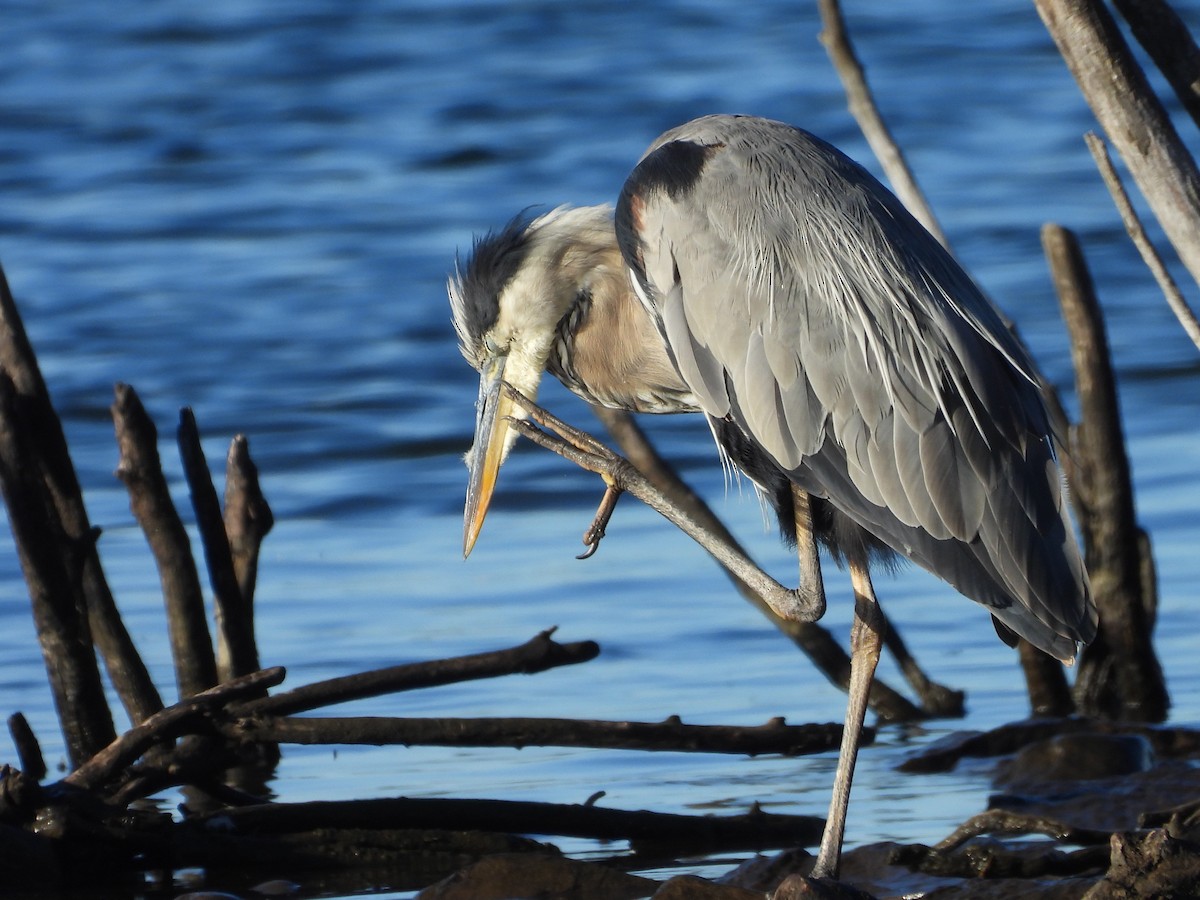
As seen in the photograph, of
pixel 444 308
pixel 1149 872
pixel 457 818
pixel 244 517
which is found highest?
pixel 444 308

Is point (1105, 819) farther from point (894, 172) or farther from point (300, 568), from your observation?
point (300, 568)

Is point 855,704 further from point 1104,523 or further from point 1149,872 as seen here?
point 1104,523

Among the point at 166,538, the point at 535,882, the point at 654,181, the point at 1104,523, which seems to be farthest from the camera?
the point at 1104,523

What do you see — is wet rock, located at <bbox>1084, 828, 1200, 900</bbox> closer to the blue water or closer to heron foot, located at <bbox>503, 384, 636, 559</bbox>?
the blue water

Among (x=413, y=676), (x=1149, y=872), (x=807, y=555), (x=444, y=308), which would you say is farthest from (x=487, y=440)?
(x=444, y=308)

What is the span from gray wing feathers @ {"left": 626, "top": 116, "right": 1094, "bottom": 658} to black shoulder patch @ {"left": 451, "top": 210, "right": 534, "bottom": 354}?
0.48 m

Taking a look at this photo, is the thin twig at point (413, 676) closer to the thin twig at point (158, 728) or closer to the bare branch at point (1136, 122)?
the thin twig at point (158, 728)

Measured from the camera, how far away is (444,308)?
37.9ft

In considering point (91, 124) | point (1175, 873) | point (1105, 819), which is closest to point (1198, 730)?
point (1105, 819)

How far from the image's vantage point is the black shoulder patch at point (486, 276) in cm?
463

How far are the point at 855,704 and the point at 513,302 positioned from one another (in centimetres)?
123

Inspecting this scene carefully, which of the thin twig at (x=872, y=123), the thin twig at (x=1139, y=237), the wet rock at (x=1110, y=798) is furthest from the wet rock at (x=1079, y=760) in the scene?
the thin twig at (x=872, y=123)

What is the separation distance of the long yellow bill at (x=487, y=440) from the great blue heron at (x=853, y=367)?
0.49 metres

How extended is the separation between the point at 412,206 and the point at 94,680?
9.35 m
